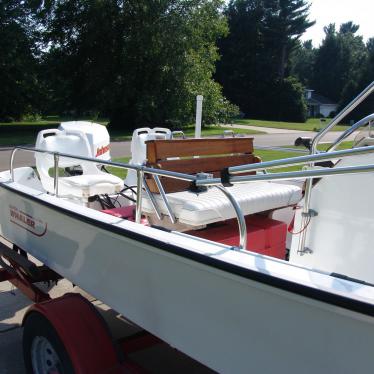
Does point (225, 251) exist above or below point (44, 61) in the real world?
below

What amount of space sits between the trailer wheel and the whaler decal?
61 centimetres

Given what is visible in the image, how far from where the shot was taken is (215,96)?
2248 centimetres

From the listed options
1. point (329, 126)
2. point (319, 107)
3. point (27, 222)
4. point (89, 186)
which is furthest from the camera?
point (319, 107)

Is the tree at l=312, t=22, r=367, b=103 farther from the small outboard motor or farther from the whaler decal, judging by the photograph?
the whaler decal

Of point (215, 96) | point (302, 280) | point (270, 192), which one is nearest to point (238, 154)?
point (270, 192)

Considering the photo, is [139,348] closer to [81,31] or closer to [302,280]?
[302,280]

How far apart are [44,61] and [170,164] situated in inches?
811

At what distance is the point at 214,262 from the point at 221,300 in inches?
6.0

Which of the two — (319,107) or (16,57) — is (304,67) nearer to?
(319,107)

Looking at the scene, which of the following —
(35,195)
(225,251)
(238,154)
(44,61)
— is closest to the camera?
(225,251)

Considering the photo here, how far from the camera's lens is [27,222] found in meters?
3.30

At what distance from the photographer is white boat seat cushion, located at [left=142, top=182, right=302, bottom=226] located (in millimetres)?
2719

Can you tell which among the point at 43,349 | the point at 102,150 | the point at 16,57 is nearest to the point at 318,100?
the point at 16,57

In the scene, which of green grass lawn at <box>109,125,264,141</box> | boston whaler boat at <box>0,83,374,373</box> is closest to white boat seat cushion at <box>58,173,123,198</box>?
boston whaler boat at <box>0,83,374,373</box>
